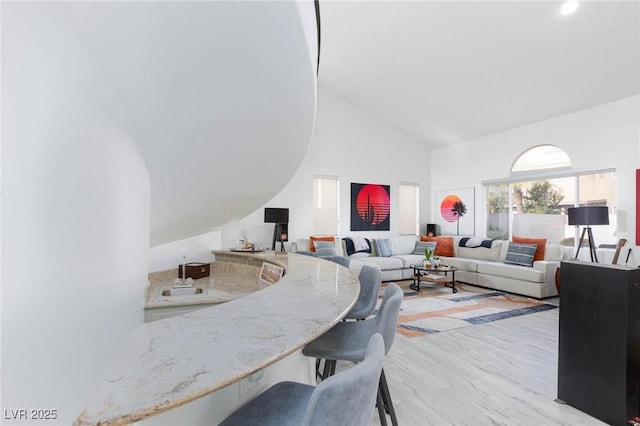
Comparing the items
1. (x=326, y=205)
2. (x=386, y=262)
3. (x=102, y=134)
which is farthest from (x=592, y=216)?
(x=102, y=134)

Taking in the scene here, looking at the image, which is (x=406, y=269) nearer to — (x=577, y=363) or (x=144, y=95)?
(x=577, y=363)

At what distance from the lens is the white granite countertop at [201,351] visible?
0.56 metres

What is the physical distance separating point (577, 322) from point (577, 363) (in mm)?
270

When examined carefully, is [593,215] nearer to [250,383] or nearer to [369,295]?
[369,295]

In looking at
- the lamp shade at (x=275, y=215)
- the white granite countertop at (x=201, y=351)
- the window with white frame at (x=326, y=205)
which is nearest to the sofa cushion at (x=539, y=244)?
the window with white frame at (x=326, y=205)

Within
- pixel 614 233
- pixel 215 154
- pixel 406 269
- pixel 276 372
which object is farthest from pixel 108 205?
pixel 614 233

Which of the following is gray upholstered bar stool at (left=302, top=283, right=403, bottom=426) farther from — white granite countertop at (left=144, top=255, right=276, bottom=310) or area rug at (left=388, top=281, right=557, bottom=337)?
area rug at (left=388, top=281, right=557, bottom=337)

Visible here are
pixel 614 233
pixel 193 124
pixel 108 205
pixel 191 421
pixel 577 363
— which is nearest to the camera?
pixel 191 421

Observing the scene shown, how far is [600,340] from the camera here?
193 cm

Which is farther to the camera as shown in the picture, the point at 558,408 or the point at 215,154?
the point at 558,408

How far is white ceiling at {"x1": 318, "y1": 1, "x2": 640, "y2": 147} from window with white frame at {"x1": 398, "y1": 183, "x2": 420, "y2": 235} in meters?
2.11

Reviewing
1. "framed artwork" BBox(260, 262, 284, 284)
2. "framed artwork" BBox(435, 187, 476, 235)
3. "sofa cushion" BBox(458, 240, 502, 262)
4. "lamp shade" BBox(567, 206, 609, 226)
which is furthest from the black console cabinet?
"framed artwork" BBox(435, 187, 476, 235)

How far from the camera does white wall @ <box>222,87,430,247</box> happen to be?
627 cm

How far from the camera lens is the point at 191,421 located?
36.5 inches
